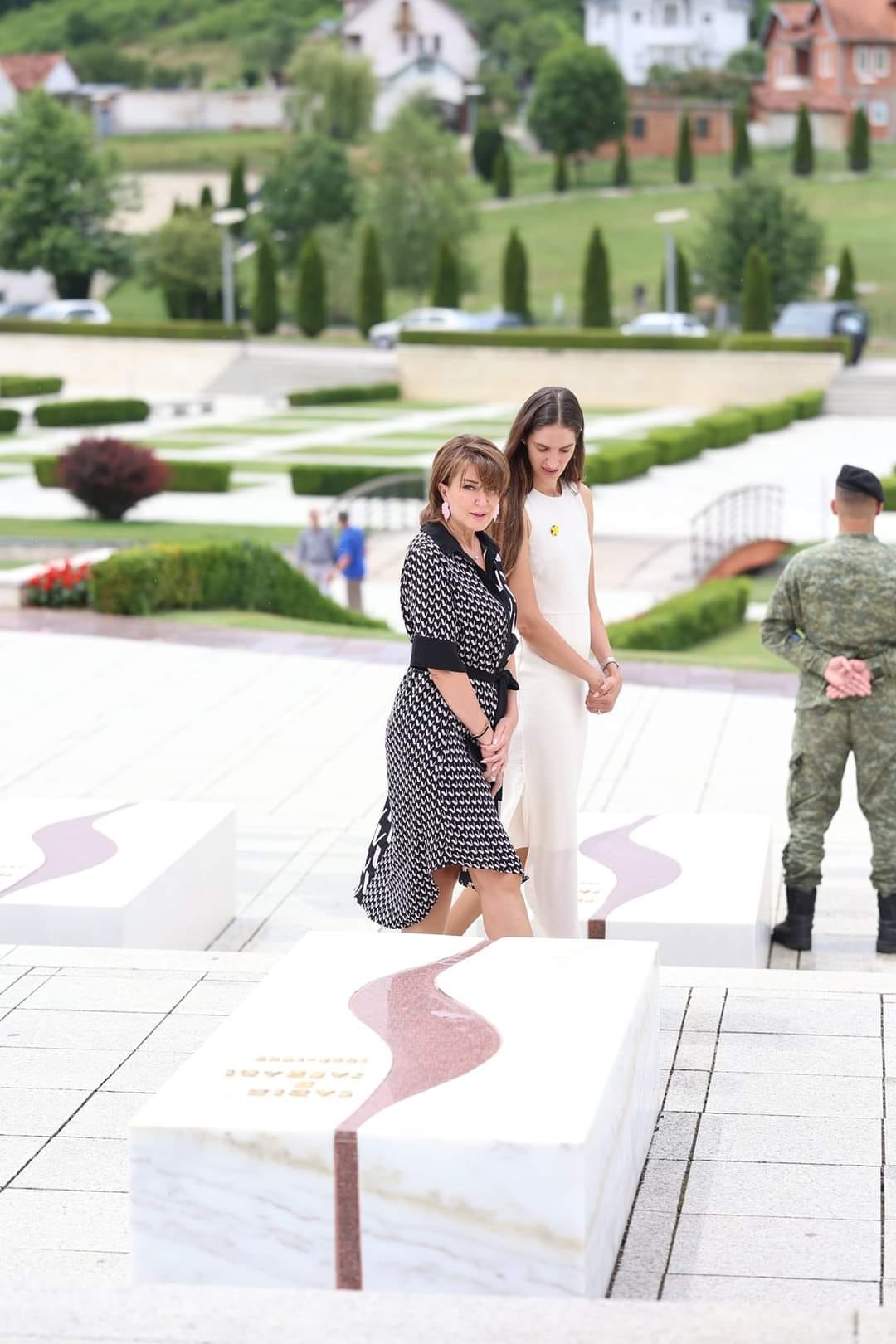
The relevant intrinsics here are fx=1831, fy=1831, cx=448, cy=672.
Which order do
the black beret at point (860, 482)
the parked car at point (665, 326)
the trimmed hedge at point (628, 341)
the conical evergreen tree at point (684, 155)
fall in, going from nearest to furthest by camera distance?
the black beret at point (860, 482) → the trimmed hedge at point (628, 341) → the parked car at point (665, 326) → the conical evergreen tree at point (684, 155)

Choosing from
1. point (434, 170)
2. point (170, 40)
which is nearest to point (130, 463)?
point (434, 170)

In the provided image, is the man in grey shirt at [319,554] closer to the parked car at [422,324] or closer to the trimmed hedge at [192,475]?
the trimmed hedge at [192,475]

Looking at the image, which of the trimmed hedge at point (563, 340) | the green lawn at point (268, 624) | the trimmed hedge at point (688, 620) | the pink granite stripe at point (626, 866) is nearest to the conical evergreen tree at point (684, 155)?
the trimmed hedge at point (563, 340)

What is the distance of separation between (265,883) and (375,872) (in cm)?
220

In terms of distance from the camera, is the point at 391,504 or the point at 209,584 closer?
the point at 209,584

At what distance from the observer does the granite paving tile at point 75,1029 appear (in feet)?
15.3

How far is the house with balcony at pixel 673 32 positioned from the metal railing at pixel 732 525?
88234mm

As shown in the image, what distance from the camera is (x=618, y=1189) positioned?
11.4 feet

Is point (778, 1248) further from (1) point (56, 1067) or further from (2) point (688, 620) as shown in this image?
(2) point (688, 620)

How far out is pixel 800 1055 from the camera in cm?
456

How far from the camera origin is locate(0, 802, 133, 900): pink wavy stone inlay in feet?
20.4

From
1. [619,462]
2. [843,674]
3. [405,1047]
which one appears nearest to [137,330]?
[619,462]

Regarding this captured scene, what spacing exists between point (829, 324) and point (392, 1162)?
4286cm

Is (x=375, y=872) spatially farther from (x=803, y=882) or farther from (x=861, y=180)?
(x=861, y=180)
